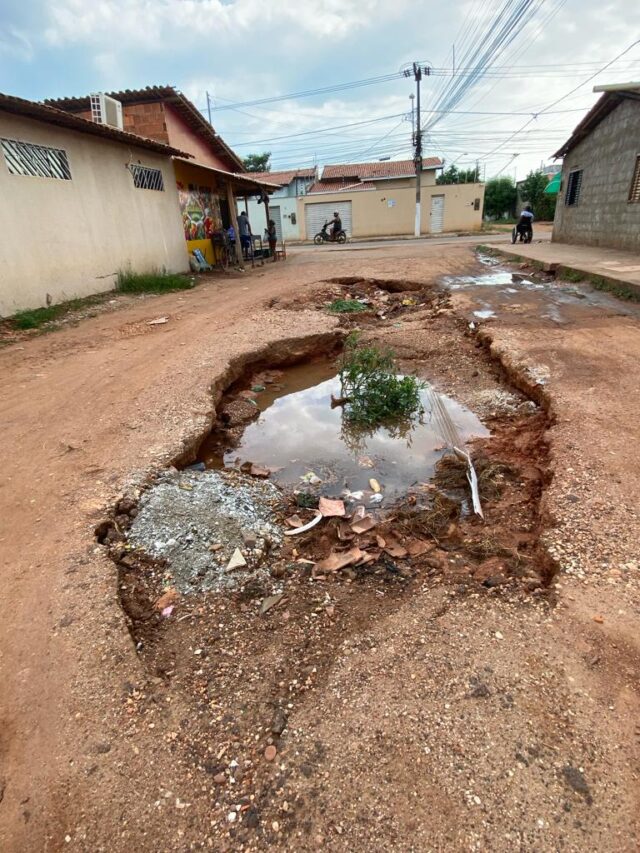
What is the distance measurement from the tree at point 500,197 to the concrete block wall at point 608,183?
951 inches

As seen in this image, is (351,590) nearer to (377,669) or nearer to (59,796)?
(377,669)

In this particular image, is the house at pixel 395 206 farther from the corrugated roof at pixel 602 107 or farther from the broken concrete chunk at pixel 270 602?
the broken concrete chunk at pixel 270 602

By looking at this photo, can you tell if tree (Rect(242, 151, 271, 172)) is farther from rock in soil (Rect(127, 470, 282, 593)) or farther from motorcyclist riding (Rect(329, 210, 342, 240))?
rock in soil (Rect(127, 470, 282, 593))

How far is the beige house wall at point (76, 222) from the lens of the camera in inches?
303

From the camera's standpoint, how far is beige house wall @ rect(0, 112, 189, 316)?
7699mm

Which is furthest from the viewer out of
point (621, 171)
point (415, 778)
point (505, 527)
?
point (621, 171)

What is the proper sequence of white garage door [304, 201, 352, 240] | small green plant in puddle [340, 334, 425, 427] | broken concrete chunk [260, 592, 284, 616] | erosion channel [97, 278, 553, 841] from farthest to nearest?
white garage door [304, 201, 352, 240] < small green plant in puddle [340, 334, 425, 427] < broken concrete chunk [260, 592, 284, 616] < erosion channel [97, 278, 553, 841]

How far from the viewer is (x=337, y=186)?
32.7m

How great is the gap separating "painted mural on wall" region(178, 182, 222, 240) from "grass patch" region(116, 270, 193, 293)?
3.13 m

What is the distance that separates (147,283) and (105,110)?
14.9ft

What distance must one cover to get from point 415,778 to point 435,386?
419 cm

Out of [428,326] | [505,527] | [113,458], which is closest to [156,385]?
[113,458]

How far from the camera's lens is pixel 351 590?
95.1 inches

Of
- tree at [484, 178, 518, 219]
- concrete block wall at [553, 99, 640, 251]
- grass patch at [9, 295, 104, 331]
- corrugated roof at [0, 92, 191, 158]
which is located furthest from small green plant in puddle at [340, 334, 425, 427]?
tree at [484, 178, 518, 219]
